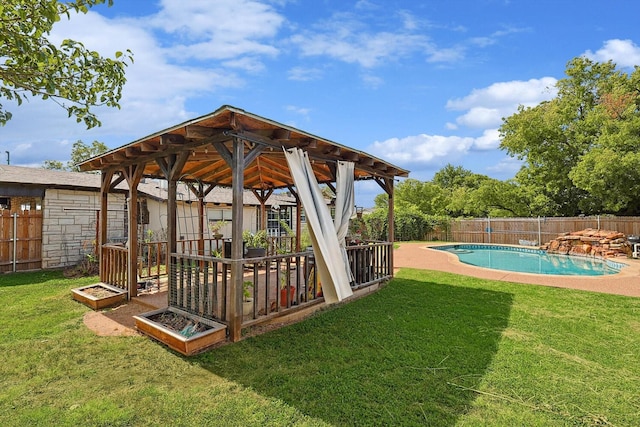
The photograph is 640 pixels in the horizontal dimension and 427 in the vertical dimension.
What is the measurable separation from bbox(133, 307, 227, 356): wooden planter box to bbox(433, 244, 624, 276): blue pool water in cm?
1049

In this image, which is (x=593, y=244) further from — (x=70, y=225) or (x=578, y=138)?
(x=70, y=225)

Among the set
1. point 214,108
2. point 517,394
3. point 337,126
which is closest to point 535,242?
point 337,126

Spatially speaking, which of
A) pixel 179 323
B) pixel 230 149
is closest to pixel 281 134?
pixel 230 149

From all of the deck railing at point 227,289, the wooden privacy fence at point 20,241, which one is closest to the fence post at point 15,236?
the wooden privacy fence at point 20,241

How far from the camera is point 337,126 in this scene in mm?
9836

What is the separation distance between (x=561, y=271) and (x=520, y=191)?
473 inches

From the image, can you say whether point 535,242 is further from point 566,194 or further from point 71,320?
point 71,320

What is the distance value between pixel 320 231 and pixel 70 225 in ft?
28.9

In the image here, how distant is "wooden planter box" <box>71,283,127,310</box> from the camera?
5.41 m

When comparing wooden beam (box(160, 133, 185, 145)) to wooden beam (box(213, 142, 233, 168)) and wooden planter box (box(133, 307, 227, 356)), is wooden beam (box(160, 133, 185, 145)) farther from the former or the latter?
wooden planter box (box(133, 307, 227, 356))

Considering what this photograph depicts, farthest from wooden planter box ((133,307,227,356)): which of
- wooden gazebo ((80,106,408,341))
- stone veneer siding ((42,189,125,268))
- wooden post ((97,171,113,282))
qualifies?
stone veneer siding ((42,189,125,268))

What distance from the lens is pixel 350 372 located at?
126 inches

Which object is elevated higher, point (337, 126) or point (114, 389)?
point (337, 126)

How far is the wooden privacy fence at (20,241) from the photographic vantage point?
8531mm
